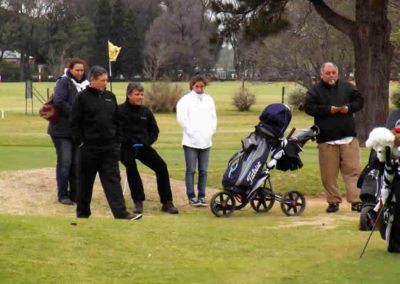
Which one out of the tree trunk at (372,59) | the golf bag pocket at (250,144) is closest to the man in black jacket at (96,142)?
the golf bag pocket at (250,144)

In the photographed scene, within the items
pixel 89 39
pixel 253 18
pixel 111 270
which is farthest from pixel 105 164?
pixel 89 39

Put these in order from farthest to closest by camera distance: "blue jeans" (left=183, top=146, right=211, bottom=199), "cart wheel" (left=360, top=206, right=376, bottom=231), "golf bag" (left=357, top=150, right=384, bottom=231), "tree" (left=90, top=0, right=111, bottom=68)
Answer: "tree" (left=90, top=0, right=111, bottom=68)
"blue jeans" (left=183, top=146, right=211, bottom=199)
"cart wheel" (left=360, top=206, right=376, bottom=231)
"golf bag" (left=357, top=150, right=384, bottom=231)

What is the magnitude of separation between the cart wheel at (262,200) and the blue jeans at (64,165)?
243 cm

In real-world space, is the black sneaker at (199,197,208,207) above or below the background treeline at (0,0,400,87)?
below

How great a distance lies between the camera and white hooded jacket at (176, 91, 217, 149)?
12188 millimetres

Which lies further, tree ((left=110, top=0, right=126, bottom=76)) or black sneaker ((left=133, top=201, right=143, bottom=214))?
tree ((left=110, top=0, right=126, bottom=76))

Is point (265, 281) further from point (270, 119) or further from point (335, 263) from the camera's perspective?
point (270, 119)

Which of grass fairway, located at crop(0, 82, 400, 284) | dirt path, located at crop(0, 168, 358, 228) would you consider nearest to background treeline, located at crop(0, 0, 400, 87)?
dirt path, located at crop(0, 168, 358, 228)

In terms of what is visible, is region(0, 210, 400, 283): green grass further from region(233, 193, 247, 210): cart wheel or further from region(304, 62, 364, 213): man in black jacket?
region(304, 62, 364, 213): man in black jacket

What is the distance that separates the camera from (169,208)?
38.9 ft

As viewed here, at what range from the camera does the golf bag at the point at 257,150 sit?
11.3 metres

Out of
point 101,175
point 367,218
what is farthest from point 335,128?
point 101,175

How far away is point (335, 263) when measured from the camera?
6.87 meters

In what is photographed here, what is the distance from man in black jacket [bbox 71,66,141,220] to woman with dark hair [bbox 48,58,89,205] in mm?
1688
